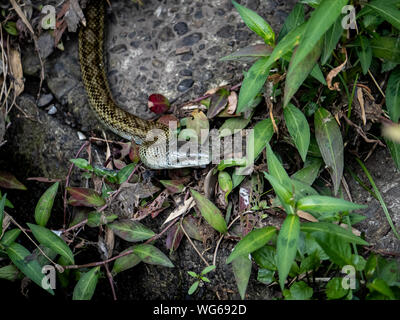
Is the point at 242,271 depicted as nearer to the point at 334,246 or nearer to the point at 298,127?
the point at 334,246

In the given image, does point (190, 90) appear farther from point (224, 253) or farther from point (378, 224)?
point (378, 224)

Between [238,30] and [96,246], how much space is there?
172 centimetres

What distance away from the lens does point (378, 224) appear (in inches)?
87.4

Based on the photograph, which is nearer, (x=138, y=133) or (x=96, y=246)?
(x=96, y=246)

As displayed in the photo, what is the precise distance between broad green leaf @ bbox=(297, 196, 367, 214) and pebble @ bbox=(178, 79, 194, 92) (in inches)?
55.4

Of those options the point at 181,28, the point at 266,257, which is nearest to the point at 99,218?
the point at 266,257

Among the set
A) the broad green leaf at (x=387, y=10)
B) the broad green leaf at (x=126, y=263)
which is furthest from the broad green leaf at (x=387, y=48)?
the broad green leaf at (x=126, y=263)

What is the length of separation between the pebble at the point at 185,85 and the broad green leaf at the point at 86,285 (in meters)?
1.32

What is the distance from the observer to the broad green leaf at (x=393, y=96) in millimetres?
2111

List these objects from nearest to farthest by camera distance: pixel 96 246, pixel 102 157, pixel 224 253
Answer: pixel 224 253 → pixel 96 246 → pixel 102 157

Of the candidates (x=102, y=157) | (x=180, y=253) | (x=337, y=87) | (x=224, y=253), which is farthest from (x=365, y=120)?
(x=102, y=157)

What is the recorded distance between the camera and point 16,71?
3072mm

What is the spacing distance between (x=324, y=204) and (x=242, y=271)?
587mm

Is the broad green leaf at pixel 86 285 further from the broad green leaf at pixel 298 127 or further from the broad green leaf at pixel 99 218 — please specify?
the broad green leaf at pixel 298 127
